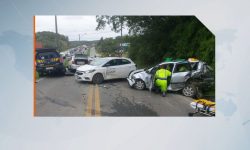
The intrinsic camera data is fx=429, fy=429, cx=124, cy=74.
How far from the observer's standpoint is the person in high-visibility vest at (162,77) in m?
6.82

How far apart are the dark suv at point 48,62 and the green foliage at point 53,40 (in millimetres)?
84

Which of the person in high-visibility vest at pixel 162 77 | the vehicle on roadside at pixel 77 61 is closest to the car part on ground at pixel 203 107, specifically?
the person in high-visibility vest at pixel 162 77

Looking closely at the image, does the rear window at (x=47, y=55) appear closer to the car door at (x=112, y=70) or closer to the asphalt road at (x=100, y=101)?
the asphalt road at (x=100, y=101)

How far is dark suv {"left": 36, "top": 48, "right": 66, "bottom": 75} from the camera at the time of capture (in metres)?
6.73

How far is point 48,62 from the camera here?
6820 millimetres

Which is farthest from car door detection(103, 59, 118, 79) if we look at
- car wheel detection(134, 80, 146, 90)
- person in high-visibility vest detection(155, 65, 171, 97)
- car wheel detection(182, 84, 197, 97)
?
car wheel detection(182, 84, 197, 97)

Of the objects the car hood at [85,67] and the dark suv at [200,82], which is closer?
the dark suv at [200,82]

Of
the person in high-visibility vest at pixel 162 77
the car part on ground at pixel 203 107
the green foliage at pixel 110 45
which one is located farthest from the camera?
the person in high-visibility vest at pixel 162 77

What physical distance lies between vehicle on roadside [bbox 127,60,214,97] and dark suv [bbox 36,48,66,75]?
114cm

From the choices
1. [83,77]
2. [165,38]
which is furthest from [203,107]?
[83,77]

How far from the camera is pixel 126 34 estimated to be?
679 centimetres

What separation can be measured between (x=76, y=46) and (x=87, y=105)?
0.97 m

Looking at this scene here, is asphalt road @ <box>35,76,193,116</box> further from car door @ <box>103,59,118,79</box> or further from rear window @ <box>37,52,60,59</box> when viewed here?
rear window @ <box>37,52,60,59</box>
